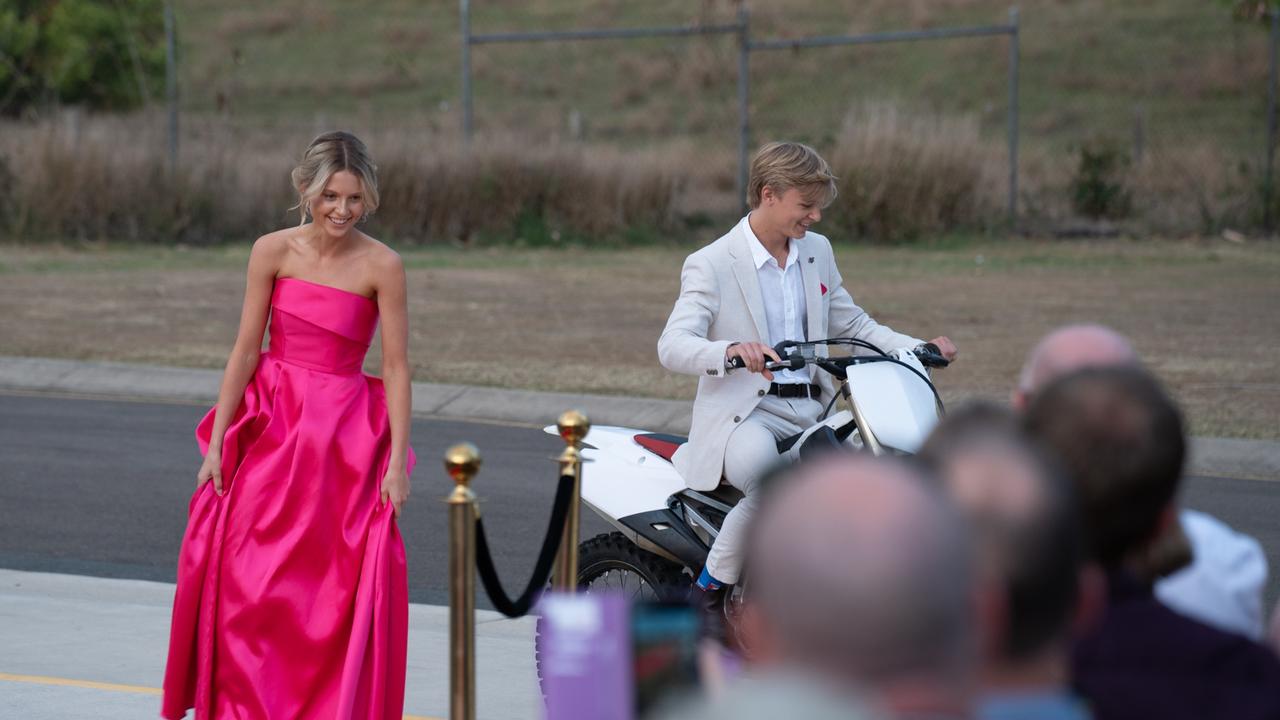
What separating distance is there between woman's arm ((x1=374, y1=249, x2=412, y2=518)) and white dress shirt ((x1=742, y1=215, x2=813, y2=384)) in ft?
3.69

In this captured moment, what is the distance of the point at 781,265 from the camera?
18.3ft

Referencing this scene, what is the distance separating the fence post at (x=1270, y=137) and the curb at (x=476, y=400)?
11544 millimetres

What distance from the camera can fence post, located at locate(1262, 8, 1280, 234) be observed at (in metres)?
20.7

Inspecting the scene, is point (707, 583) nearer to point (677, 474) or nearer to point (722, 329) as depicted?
point (677, 474)

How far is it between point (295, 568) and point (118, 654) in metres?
1.33

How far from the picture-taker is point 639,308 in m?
16.6

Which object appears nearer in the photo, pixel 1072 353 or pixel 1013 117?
pixel 1072 353

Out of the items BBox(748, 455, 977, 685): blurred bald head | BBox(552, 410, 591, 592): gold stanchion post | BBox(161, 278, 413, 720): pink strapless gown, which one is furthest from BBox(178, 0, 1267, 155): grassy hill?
BBox(748, 455, 977, 685): blurred bald head

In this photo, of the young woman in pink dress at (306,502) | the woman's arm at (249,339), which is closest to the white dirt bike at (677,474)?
the young woman in pink dress at (306,502)

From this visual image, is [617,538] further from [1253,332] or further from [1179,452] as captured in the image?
[1253,332]

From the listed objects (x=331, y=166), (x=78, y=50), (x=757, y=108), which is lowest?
(x=331, y=166)

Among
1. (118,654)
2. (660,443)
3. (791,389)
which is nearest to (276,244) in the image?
(660,443)

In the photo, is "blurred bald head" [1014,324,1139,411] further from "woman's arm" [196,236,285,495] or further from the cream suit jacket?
"woman's arm" [196,236,285,495]

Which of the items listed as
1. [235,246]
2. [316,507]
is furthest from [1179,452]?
[235,246]
